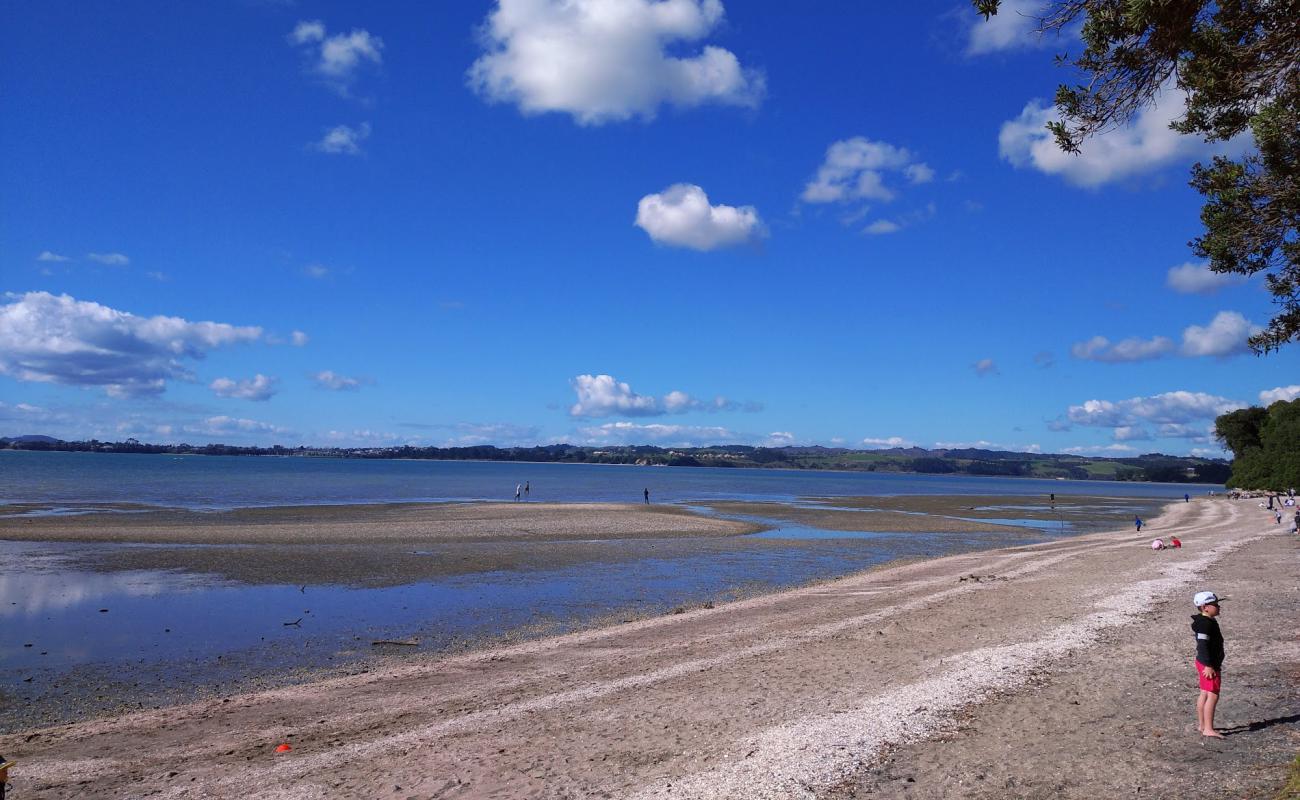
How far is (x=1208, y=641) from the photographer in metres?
8.88

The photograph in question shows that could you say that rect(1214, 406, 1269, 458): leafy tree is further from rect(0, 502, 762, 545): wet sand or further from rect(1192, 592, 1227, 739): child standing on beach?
rect(1192, 592, 1227, 739): child standing on beach

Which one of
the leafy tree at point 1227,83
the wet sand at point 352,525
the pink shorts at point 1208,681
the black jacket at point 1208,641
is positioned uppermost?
the leafy tree at point 1227,83

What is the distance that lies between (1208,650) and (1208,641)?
0.11 m

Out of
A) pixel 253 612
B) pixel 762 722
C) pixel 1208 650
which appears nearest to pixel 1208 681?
pixel 1208 650

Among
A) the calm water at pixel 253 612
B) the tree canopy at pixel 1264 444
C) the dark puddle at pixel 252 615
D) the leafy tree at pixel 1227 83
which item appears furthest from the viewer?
the tree canopy at pixel 1264 444

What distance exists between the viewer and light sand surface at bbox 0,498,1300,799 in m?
8.77

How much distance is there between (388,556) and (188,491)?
5489 centimetres

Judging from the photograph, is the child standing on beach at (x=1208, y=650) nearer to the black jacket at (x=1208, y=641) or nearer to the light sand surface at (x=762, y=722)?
the black jacket at (x=1208, y=641)

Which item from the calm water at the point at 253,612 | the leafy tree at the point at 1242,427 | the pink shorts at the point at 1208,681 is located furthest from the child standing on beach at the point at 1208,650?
the leafy tree at the point at 1242,427

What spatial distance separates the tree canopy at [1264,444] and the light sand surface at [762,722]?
8682cm

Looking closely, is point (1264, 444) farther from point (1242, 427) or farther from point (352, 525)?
point (352, 525)

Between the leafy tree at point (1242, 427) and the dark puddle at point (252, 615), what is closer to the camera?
the dark puddle at point (252, 615)

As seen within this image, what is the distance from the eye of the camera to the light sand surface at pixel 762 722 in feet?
28.8

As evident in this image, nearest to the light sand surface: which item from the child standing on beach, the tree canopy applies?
the child standing on beach
